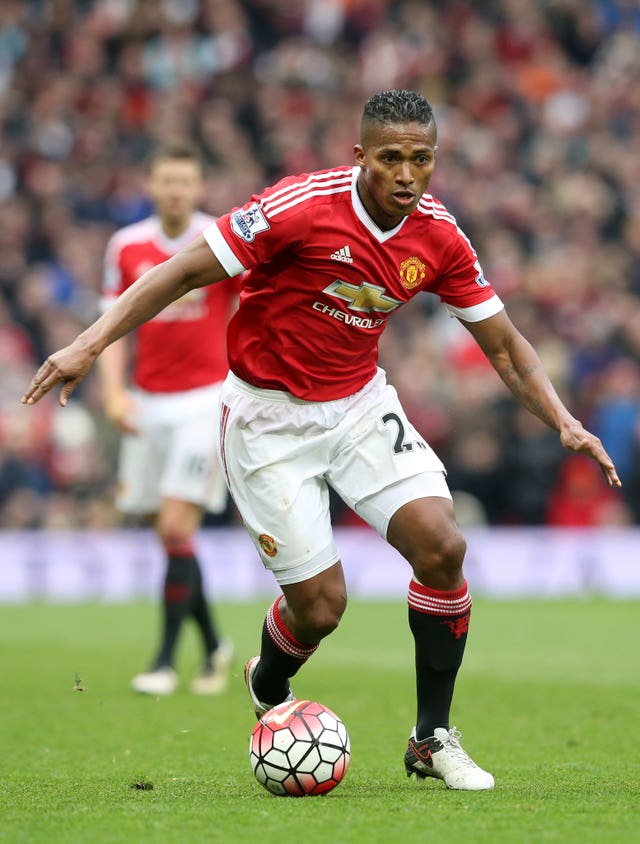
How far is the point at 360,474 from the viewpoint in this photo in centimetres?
570

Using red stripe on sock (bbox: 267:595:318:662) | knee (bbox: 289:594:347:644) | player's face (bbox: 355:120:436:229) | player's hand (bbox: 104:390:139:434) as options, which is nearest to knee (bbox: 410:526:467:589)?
knee (bbox: 289:594:347:644)

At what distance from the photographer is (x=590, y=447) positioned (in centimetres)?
532

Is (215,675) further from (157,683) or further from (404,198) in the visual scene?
(404,198)

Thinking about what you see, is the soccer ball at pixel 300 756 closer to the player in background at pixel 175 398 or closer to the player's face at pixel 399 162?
the player's face at pixel 399 162

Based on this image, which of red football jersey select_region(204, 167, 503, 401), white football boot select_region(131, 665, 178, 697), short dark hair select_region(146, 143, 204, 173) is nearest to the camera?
red football jersey select_region(204, 167, 503, 401)

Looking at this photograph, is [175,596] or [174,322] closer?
[175,596]

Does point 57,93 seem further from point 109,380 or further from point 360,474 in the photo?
point 360,474

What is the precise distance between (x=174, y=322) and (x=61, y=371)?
3.87 m

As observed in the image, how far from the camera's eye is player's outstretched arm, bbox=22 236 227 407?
195 inches

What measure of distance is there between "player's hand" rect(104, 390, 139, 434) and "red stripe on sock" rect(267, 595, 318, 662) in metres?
2.90

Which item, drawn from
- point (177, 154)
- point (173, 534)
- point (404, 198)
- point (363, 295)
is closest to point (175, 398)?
point (173, 534)

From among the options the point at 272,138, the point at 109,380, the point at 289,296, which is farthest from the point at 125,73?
the point at 289,296

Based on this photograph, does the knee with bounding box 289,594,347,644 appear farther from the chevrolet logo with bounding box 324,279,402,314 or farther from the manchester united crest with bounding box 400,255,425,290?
the manchester united crest with bounding box 400,255,425,290

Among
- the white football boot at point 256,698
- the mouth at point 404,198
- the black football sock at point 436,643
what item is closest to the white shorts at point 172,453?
the white football boot at point 256,698
